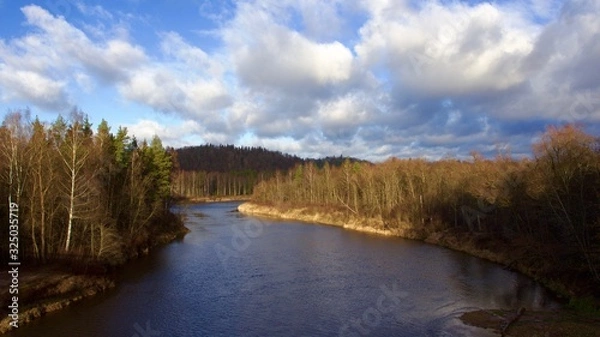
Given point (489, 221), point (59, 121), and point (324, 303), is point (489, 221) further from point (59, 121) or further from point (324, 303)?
point (59, 121)

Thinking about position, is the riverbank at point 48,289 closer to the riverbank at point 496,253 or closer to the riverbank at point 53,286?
the riverbank at point 53,286

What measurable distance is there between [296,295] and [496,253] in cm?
2503

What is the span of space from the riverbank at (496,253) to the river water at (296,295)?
1.36 m

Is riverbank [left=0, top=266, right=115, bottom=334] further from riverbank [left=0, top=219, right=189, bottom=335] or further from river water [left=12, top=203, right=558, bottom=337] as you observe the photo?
river water [left=12, top=203, right=558, bottom=337]

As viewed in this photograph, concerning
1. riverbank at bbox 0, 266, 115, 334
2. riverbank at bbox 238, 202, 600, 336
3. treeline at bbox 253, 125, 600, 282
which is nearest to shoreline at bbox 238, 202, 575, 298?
riverbank at bbox 238, 202, 600, 336

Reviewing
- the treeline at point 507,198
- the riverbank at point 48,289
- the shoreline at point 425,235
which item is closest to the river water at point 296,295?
the riverbank at point 48,289

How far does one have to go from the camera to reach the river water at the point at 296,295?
24.9 m

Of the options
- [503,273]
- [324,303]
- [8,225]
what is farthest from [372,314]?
[8,225]

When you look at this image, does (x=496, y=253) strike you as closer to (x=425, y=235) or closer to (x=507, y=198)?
(x=507, y=198)

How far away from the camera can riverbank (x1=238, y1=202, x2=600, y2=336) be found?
2358 centimetres

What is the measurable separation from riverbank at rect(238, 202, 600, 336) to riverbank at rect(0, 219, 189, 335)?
81.8 ft

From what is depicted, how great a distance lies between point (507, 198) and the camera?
1801 inches

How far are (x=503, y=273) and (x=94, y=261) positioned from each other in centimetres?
3461

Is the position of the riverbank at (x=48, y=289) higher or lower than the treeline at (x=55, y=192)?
lower
